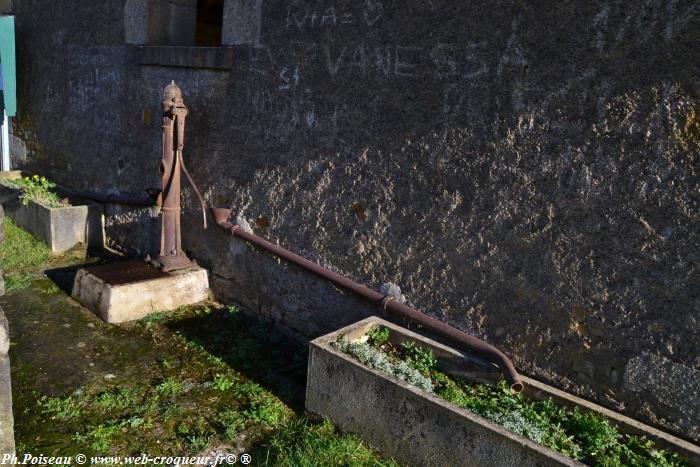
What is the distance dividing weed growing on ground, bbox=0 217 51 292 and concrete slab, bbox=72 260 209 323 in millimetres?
724

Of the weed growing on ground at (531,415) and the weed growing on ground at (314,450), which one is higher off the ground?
the weed growing on ground at (531,415)

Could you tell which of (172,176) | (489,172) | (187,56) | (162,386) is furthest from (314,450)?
(187,56)

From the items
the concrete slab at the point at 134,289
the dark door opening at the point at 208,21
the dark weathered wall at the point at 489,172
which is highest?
the dark door opening at the point at 208,21

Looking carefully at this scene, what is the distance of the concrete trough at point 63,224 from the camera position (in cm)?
570

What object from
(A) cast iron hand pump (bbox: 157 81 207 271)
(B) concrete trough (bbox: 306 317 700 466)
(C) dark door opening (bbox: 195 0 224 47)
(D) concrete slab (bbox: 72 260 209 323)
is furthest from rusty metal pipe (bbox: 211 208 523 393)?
(C) dark door opening (bbox: 195 0 224 47)

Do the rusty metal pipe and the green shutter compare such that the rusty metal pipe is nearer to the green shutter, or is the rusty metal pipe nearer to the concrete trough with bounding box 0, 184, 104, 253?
the concrete trough with bounding box 0, 184, 104, 253

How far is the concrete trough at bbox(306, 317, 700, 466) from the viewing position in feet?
8.16

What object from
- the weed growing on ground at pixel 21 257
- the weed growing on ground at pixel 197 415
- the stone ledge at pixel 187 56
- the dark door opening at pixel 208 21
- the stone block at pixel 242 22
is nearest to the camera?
the weed growing on ground at pixel 197 415

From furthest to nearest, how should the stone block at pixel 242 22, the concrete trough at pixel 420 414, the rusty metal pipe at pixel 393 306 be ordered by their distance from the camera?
the stone block at pixel 242 22 < the rusty metal pipe at pixel 393 306 < the concrete trough at pixel 420 414

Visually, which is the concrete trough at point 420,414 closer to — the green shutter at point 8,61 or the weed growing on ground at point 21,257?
the weed growing on ground at point 21,257

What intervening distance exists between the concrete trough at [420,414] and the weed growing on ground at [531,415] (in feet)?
0.16

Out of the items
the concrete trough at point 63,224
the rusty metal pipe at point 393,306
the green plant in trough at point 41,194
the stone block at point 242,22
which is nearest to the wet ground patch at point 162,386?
the rusty metal pipe at point 393,306

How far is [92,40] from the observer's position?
5.75 m

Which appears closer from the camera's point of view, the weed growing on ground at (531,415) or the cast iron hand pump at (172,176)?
the weed growing on ground at (531,415)
